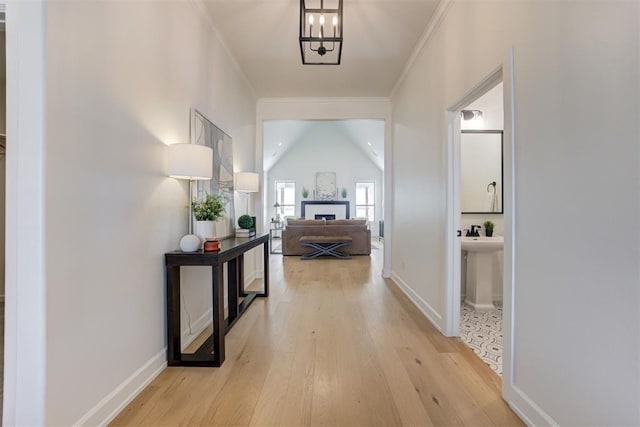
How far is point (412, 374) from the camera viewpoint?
1.98 metres

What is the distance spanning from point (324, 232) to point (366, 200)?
529cm

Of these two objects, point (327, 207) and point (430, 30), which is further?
point (327, 207)

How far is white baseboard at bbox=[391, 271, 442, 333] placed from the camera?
2756mm

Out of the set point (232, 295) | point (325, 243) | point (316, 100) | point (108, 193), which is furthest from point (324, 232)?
point (108, 193)

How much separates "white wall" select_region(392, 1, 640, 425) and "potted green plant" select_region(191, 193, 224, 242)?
78.8 inches

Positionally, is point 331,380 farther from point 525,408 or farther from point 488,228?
point 488,228

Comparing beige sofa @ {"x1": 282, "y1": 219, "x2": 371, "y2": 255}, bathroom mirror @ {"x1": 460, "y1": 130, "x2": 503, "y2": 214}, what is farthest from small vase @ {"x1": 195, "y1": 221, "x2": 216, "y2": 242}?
beige sofa @ {"x1": 282, "y1": 219, "x2": 371, "y2": 255}

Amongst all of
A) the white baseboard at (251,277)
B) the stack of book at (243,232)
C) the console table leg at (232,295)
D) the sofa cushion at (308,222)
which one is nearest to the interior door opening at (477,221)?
the console table leg at (232,295)

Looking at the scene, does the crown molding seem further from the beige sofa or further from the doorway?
the beige sofa

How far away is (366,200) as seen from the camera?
11750 millimetres

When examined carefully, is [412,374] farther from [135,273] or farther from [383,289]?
[383,289]

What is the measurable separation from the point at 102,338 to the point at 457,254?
2455 millimetres

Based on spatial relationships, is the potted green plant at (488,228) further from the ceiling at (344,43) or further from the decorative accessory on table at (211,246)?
the decorative accessory on table at (211,246)

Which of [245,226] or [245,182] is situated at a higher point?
[245,182]
